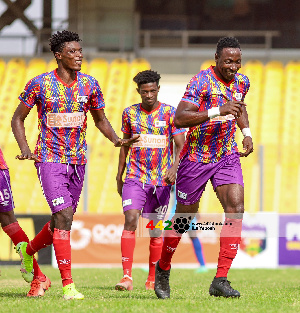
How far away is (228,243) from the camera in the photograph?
271 inches

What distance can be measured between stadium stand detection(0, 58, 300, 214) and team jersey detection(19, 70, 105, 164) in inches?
239

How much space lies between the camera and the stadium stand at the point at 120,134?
548 inches

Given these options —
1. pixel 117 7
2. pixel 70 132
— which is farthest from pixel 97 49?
pixel 70 132

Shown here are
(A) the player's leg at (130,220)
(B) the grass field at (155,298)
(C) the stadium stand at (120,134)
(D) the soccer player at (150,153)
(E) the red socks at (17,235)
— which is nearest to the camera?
(B) the grass field at (155,298)

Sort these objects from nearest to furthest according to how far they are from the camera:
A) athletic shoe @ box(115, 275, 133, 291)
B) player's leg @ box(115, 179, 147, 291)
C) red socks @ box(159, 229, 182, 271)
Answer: red socks @ box(159, 229, 182, 271) < athletic shoe @ box(115, 275, 133, 291) < player's leg @ box(115, 179, 147, 291)

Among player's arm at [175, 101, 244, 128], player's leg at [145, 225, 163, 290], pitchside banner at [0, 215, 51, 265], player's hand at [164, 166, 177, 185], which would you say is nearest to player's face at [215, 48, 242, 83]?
player's arm at [175, 101, 244, 128]

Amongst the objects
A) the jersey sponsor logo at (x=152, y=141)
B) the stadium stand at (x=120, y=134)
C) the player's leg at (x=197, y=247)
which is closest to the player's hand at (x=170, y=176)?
the jersey sponsor logo at (x=152, y=141)

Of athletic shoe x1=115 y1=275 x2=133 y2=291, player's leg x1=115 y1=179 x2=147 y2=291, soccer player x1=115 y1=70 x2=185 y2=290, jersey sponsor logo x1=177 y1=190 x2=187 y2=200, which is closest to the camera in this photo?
jersey sponsor logo x1=177 y1=190 x2=187 y2=200

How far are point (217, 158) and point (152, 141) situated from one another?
6.83ft

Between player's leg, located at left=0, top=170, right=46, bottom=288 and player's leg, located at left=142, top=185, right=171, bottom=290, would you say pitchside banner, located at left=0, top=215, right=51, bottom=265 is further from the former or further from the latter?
player's leg, located at left=0, top=170, right=46, bottom=288

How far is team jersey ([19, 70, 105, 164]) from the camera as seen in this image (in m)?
7.19

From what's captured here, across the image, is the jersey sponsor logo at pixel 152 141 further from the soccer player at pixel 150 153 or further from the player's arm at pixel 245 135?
the player's arm at pixel 245 135

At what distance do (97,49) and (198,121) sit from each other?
53.4ft

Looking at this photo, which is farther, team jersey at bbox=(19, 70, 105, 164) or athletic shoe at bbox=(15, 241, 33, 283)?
athletic shoe at bbox=(15, 241, 33, 283)
